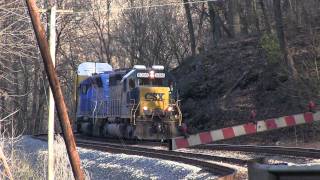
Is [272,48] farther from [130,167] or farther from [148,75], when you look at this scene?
[130,167]

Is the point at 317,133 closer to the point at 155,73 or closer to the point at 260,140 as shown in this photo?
the point at 260,140

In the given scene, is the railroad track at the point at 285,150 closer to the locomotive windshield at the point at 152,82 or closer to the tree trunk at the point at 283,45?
the locomotive windshield at the point at 152,82

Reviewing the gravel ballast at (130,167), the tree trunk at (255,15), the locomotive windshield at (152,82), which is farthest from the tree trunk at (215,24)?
the gravel ballast at (130,167)

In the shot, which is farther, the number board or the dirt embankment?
the number board

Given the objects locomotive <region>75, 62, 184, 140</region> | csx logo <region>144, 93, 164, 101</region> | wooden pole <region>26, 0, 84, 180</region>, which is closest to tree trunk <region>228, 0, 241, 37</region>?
locomotive <region>75, 62, 184, 140</region>

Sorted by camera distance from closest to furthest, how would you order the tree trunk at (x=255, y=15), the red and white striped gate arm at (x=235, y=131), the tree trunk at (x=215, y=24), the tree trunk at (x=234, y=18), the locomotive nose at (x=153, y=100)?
the red and white striped gate arm at (x=235, y=131) → the locomotive nose at (x=153, y=100) → the tree trunk at (x=255, y=15) → the tree trunk at (x=234, y=18) → the tree trunk at (x=215, y=24)

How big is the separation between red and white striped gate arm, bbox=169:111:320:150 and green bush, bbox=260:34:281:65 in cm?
1448

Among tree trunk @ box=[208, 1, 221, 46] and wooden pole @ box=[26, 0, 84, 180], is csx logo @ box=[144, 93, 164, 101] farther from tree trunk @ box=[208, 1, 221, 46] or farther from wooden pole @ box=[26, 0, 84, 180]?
tree trunk @ box=[208, 1, 221, 46]

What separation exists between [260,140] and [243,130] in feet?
38.4

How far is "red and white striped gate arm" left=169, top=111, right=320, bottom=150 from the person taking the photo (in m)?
11.6

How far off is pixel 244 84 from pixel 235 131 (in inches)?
761

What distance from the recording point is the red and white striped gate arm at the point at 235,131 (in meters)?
11.6

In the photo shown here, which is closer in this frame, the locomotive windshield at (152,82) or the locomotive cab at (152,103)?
the locomotive cab at (152,103)

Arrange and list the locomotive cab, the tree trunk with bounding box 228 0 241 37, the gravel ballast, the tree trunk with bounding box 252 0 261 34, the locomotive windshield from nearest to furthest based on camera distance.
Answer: the gravel ballast < the locomotive cab < the locomotive windshield < the tree trunk with bounding box 252 0 261 34 < the tree trunk with bounding box 228 0 241 37
